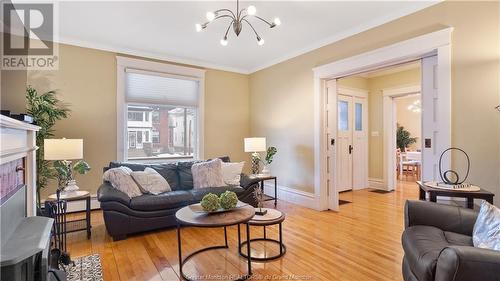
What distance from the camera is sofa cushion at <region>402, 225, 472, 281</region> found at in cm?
150

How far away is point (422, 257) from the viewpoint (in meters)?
1.57

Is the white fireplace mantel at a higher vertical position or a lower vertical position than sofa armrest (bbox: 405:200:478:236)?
higher

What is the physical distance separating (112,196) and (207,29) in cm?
259

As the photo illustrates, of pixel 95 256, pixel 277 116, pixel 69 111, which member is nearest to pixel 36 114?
pixel 69 111

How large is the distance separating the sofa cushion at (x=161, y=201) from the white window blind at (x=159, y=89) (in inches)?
80.7

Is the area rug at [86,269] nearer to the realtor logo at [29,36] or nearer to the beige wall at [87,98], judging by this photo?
the beige wall at [87,98]

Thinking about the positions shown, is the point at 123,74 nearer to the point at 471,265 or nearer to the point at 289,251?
the point at 289,251

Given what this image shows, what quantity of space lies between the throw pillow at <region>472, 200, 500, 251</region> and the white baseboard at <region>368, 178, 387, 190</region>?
4.31m

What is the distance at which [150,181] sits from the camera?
349 centimetres

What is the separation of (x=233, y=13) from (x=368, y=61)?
192cm

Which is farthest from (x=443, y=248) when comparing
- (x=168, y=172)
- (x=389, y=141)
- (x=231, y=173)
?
A: (x=389, y=141)

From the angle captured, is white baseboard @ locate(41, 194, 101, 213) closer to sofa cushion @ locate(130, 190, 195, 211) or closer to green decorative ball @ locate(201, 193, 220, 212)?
sofa cushion @ locate(130, 190, 195, 211)

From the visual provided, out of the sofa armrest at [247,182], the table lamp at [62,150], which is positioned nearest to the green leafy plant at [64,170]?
the table lamp at [62,150]

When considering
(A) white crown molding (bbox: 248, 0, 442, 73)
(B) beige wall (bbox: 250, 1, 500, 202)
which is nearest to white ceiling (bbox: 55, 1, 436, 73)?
(A) white crown molding (bbox: 248, 0, 442, 73)
